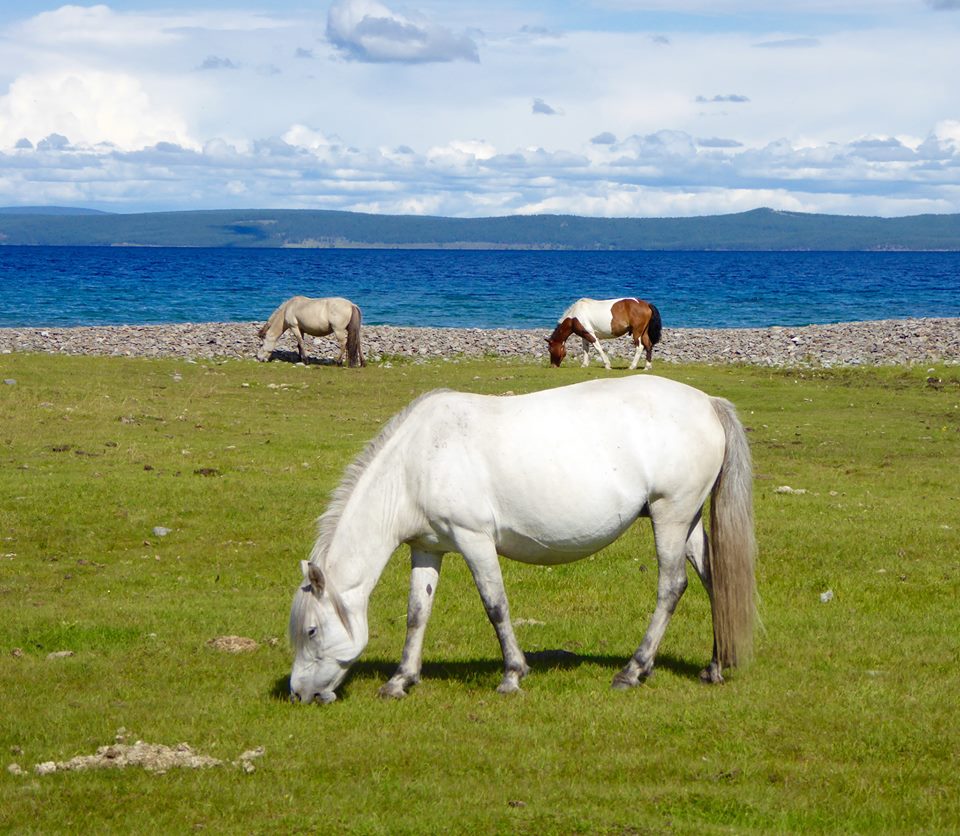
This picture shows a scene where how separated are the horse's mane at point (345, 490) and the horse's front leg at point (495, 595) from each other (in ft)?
3.04

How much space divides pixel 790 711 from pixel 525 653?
8.24 ft

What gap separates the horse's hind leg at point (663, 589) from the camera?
30.2 ft

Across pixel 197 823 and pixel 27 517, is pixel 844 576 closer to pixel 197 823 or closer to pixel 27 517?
pixel 197 823

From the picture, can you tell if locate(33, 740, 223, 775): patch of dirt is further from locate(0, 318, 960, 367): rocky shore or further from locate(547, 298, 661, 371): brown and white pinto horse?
locate(0, 318, 960, 367): rocky shore

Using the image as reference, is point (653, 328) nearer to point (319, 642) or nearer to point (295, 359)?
point (295, 359)

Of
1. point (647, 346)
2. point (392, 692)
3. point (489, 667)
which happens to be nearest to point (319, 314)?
point (647, 346)

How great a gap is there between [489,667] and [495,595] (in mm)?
1209

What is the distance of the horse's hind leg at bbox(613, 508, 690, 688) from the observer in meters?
9.20

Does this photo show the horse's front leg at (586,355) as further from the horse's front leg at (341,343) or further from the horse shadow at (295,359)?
the horse shadow at (295,359)

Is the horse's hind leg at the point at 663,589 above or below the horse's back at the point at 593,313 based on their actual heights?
above

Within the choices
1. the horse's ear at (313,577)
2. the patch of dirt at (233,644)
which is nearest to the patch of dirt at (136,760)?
the horse's ear at (313,577)

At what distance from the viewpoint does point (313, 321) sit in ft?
125

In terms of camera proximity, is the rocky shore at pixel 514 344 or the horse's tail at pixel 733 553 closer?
the horse's tail at pixel 733 553

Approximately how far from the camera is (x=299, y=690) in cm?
893
